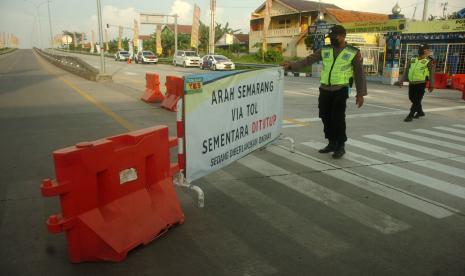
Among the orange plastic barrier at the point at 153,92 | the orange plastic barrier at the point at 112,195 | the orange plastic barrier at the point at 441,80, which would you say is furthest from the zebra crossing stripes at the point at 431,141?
the orange plastic barrier at the point at 441,80

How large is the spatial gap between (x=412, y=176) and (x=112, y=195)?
4.16 m

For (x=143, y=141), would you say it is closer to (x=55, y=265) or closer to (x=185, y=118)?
(x=185, y=118)

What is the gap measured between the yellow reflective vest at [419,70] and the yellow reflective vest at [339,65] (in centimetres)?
481

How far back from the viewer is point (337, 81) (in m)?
6.12

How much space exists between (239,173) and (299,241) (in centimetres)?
205

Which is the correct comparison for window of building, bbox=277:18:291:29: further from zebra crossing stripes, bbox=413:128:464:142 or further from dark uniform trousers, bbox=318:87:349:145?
dark uniform trousers, bbox=318:87:349:145

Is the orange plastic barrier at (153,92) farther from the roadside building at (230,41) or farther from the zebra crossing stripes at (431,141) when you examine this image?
the roadside building at (230,41)

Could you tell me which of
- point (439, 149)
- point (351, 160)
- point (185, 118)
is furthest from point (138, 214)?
point (439, 149)

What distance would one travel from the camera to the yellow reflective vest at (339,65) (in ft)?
19.7

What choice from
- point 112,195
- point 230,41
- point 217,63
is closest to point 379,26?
point 217,63

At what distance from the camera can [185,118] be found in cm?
398

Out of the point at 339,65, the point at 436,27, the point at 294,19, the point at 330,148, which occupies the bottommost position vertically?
the point at 330,148

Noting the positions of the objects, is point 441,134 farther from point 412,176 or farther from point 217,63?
point 217,63

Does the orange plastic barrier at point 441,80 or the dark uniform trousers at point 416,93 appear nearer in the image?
the dark uniform trousers at point 416,93
